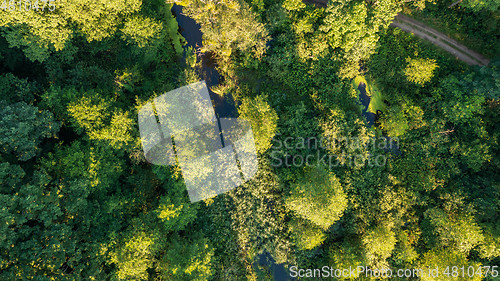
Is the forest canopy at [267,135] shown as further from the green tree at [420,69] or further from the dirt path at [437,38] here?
the dirt path at [437,38]

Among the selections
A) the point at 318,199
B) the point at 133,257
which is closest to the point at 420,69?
the point at 318,199

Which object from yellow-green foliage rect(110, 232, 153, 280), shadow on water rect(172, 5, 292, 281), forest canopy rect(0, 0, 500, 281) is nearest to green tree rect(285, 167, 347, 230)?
forest canopy rect(0, 0, 500, 281)

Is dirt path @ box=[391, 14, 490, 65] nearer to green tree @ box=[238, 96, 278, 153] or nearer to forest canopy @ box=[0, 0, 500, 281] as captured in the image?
forest canopy @ box=[0, 0, 500, 281]

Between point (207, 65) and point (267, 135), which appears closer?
point (267, 135)

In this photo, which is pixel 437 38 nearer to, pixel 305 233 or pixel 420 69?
pixel 420 69

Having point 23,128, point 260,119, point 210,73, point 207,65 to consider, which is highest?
point 23,128

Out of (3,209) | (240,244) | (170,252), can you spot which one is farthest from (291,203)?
(3,209)

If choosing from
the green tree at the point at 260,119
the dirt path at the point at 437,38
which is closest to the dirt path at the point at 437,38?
the dirt path at the point at 437,38
